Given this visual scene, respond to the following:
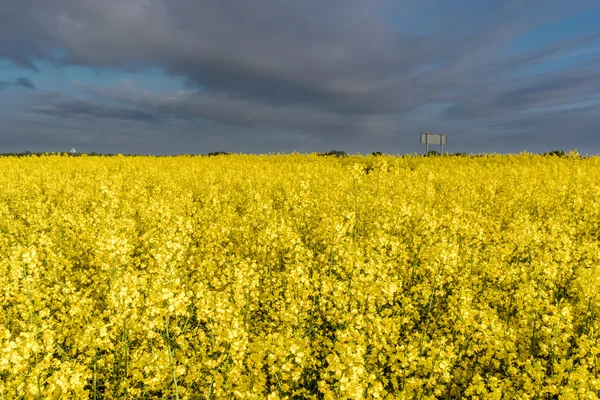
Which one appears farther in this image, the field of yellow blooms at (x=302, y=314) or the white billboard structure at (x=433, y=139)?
the white billboard structure at (x=433, y=139)

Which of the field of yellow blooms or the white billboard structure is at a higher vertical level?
the white billboard structure

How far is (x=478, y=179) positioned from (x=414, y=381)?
52.4ft

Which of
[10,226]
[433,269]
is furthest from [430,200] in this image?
[10,226]

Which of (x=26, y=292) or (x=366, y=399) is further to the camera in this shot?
(x=26, y=292)

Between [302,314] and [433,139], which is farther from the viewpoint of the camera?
[433,139]

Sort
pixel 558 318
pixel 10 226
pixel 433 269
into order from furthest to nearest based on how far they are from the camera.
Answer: pixel 10 226 → pixel 433 269 → pixel 558 318

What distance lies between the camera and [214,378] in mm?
3555

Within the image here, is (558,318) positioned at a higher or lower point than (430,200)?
lower

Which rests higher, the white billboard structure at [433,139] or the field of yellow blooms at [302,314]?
the white billboard structure at [433,139]

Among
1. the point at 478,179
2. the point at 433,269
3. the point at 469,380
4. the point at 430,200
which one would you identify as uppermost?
the point at 478,179

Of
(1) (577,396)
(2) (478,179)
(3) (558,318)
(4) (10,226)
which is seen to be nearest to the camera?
(1) (577,396)

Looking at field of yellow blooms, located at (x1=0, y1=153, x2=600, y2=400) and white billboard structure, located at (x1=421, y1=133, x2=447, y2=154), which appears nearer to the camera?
field of yellow blooms, located at (x1=0, y1=153, x2=600, y2=400)

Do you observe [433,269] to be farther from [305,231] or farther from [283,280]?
[305,231]

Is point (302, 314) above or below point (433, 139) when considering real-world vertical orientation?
below
